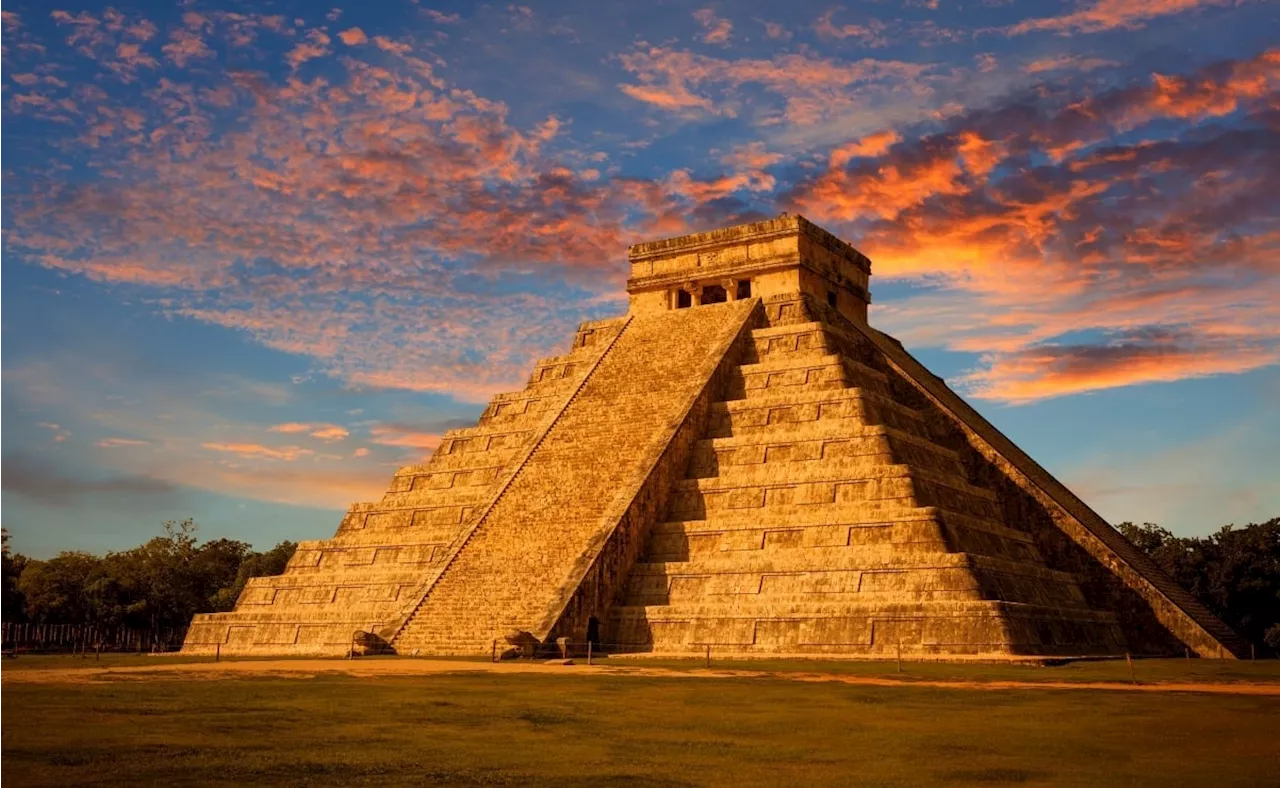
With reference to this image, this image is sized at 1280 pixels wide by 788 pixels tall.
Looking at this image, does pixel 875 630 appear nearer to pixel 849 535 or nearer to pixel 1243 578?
pixel 849 535

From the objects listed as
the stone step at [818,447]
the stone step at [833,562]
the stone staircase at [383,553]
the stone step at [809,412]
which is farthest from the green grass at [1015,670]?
the stone staircase at [383,553]

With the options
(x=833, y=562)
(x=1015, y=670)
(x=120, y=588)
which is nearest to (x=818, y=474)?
(x=833, y=562)

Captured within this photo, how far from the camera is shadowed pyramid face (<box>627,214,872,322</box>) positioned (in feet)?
140

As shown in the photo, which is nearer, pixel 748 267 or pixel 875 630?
pixel 875 630

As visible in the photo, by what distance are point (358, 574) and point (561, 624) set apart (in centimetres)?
1002

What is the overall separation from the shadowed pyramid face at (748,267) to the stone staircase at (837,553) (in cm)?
798

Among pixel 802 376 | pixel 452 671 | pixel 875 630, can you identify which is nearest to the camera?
pixel 452 671

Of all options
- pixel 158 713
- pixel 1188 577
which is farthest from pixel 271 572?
pixel 158 713

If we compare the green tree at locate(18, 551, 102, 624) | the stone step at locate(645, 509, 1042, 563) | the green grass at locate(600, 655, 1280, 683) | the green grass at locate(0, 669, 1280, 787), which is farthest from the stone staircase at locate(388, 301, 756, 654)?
the green tree at locate(18, 551, 102, 624)

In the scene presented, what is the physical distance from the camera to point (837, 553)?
28.7 meters

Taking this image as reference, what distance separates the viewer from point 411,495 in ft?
127

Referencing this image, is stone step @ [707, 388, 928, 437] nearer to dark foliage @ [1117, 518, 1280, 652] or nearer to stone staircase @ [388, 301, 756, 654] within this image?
stone staircase @ [388, 301, 756, 654]

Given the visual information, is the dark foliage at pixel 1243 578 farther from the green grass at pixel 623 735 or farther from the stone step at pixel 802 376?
the green grass at pixel 623 735

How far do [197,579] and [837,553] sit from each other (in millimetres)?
45528
